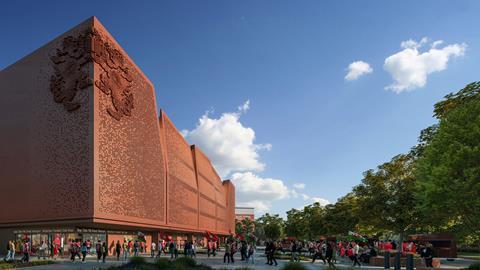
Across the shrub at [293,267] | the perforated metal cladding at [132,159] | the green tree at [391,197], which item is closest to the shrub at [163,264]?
the shrub at [293,267]

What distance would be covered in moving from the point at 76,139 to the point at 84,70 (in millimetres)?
5461

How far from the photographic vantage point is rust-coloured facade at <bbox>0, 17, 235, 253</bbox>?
105 feet

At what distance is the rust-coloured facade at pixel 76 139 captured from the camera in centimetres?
3212

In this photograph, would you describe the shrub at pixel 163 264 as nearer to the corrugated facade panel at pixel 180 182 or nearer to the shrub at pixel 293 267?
the shrub at pixel 293 267

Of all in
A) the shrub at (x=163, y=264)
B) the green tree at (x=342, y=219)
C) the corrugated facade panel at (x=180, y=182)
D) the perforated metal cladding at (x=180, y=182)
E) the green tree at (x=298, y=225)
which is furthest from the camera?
the green tree at (x=298, y=225)

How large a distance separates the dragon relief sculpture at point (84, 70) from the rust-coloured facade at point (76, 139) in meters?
0.08

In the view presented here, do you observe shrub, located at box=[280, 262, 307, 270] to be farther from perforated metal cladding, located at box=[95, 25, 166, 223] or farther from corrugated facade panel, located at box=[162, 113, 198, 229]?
corrugated facade panel, located at box=[162, 113, 198, 229]

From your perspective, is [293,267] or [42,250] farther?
[42,250]

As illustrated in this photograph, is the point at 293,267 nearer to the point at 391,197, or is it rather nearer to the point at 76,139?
the point at 76,139

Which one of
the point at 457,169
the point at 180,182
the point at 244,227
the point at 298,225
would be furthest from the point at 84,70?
the point at 244,227

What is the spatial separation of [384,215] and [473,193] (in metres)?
18.9

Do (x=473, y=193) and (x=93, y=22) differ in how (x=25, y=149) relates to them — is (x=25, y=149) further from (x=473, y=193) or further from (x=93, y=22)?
(x=473, y=193)

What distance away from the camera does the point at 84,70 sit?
109ft

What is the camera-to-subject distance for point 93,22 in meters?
33.7
